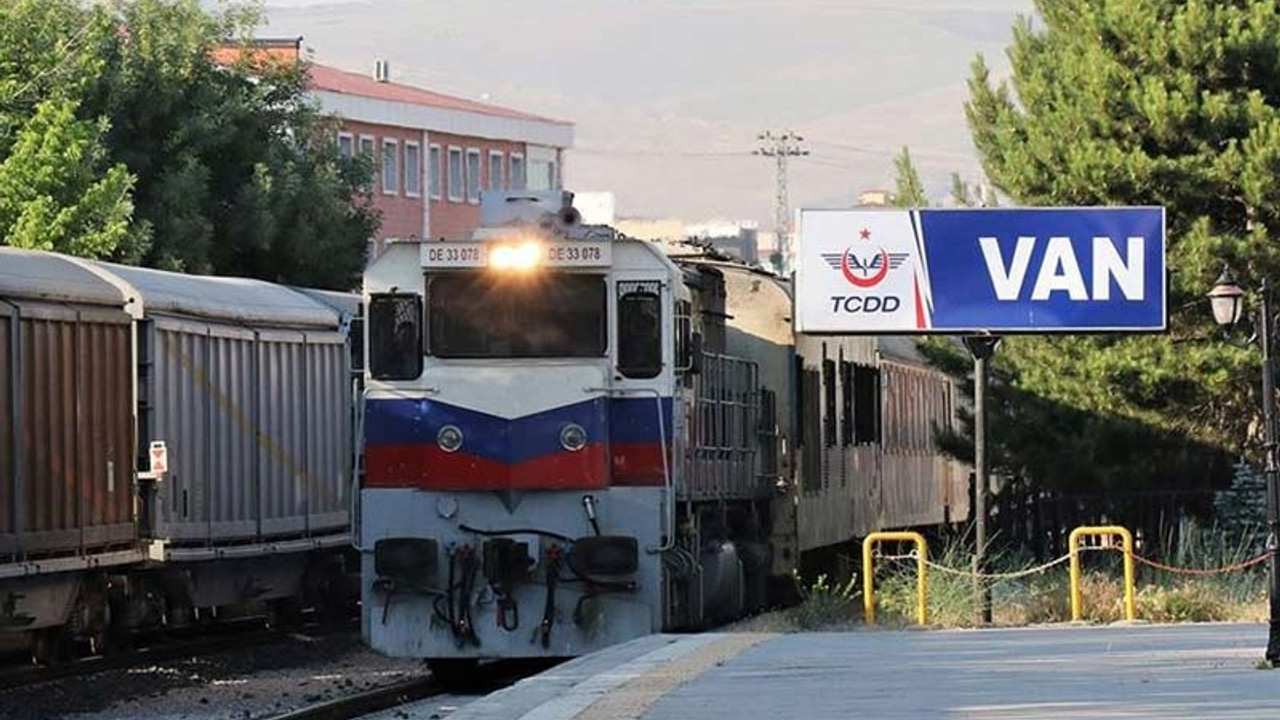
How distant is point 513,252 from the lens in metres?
23.5

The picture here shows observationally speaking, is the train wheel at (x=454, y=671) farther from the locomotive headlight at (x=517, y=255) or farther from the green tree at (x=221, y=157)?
the green tree at (x=221, y=157)

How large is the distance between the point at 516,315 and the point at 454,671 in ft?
9.86

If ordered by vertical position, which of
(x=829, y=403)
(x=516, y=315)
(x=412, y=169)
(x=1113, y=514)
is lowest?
(x=1113, y=514)

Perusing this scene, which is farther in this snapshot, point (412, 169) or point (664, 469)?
point (412, 169)

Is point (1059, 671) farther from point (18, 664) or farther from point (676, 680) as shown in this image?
point (18, 664)

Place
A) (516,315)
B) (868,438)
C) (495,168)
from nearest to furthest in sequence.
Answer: (516,315) < (868,438) < (495,168)

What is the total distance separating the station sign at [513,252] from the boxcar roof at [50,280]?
3.11 m

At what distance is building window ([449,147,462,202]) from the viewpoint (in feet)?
319

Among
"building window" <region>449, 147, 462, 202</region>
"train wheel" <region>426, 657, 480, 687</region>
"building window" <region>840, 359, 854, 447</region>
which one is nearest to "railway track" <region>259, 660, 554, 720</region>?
"train wheel" <region>426, 657, 480, 687</region>

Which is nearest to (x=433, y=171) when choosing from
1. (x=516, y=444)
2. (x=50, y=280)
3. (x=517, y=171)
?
(x=517, y=171)

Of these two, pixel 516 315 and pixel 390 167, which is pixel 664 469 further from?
pixel 390 167

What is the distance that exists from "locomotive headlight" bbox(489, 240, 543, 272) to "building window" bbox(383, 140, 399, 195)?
68384mm

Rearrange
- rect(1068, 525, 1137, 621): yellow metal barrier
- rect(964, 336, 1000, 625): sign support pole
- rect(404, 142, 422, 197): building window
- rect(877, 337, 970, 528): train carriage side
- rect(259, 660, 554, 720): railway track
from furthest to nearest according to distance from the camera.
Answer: rect(404, 142, 422, 197): building window → rect(877, 337, 970, 528): train carriage side → rect(964, 336, 1000, 625): sign support pole → rect(1068, 525, 1137, 621): yellow metal barrier → rect(259, 660, 554, 720): railway track

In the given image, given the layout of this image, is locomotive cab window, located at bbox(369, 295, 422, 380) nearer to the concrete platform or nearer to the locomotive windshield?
the locomotive windshield
